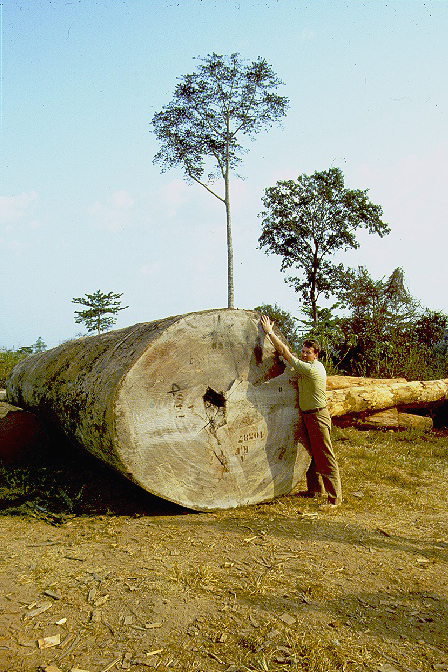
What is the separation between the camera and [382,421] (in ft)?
24.1

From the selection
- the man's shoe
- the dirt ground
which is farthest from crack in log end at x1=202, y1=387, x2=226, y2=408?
the man's shoe

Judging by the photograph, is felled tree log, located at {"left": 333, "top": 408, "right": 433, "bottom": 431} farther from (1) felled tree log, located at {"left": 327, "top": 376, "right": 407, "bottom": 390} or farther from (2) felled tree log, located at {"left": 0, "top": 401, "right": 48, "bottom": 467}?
(2) felled tree log, located at {"left": 0, "top": 401, "right": 48, "bottom": 467}

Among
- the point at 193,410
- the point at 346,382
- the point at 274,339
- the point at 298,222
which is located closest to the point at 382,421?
the point at 346,382

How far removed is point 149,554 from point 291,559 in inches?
33.7

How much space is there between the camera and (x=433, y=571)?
124 inches

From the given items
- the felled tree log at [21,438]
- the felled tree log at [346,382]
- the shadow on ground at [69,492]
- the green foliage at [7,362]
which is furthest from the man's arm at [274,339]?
the green foliage at [7,362]

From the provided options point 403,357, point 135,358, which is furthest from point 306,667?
point 403,357

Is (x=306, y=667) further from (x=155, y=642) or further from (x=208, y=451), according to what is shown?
(x=208, y=451)

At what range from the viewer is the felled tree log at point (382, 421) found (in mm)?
7305

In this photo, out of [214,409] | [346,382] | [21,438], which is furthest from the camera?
[346,382]

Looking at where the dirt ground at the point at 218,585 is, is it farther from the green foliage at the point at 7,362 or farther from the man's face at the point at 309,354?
the green foliage at the point at 7,362

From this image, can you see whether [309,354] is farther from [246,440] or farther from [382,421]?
[382,421]

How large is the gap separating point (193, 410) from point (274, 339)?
0.88 m

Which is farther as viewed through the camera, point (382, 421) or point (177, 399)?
point (382, 421)
